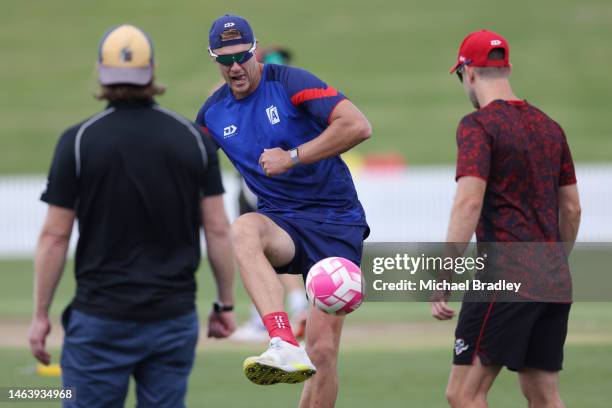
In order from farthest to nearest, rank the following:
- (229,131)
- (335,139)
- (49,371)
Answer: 1. (49,371)
2. (229,131)
3. (335,139)

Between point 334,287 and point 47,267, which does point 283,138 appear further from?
point 47,267

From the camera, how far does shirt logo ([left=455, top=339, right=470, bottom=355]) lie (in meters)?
7.21

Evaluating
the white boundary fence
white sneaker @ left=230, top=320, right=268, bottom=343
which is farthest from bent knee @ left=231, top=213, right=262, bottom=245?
the white boundary fence

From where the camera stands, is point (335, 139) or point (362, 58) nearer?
point (335, 139)

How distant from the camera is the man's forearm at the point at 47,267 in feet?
18.7

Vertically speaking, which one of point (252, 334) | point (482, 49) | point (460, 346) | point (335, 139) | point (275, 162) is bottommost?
point (252, 334)

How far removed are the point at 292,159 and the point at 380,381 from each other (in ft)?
12.6

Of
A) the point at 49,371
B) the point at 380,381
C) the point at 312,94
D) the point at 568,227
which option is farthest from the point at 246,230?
the point at 49,371

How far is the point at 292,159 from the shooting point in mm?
7492

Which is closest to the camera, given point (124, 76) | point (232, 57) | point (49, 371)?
point (124, 76)

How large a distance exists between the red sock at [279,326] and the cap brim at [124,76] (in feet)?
6.41

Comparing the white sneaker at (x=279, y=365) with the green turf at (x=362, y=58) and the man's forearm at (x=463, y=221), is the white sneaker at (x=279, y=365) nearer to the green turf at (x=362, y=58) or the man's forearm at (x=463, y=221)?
the man's forearm at (x=463, y=221)

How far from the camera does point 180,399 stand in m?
5.83

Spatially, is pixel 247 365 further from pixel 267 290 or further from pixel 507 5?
pixel 507 5
